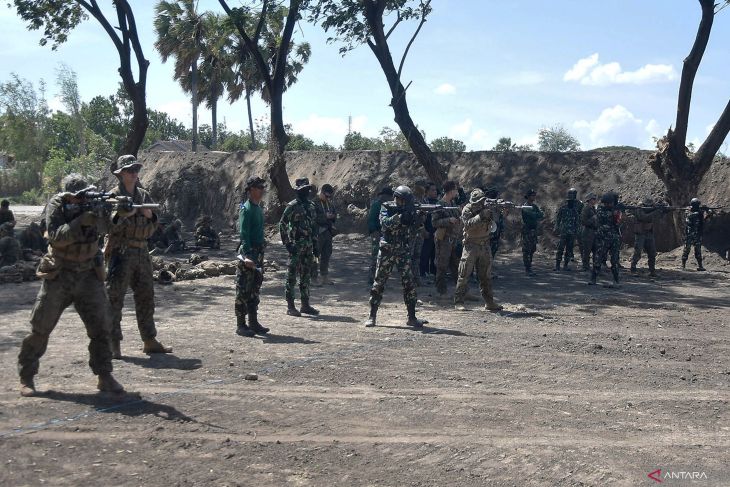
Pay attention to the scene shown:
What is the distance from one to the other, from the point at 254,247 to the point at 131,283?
189 centimetres

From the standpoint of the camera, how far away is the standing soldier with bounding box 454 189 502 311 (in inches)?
460

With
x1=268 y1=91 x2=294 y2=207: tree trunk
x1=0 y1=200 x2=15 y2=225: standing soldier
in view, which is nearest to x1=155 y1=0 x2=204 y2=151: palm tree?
x1=268 y1=91 x2=294 y2=207: tree trunk

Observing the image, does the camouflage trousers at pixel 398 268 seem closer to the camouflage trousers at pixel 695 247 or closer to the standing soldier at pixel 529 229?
the standing soldier at pixel 529 229

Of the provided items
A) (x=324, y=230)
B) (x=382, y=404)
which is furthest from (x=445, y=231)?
(x=382, y=404)

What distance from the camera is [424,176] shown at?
84.0 feet

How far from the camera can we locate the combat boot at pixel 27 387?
661 centimetres

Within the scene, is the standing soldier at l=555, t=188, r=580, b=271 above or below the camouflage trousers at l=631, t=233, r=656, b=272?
above

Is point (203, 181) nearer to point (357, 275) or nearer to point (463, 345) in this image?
point (357, 275)

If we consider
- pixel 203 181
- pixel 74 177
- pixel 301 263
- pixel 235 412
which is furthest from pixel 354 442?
pixel 203 181

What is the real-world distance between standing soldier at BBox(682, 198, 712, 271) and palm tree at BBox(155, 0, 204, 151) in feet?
91.4

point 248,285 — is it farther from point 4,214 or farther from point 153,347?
point 4,214

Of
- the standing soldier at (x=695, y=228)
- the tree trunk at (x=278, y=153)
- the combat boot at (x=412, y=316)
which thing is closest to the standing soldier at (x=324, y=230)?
the combat boot at (x=412, y=316)

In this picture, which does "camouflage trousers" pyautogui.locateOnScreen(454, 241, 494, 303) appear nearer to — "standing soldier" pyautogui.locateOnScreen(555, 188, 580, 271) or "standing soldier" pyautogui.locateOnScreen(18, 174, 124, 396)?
"standing soldier" pyautogui.locateOnScreen(555, 188, 580, 271)

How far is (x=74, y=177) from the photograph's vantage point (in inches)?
266
